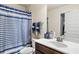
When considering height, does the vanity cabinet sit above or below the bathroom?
below

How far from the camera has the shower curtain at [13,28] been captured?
4.82 feet

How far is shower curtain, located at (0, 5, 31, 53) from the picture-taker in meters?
1.47

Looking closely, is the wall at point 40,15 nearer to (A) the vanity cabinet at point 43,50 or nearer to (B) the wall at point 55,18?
(B) the wall at point 55,18

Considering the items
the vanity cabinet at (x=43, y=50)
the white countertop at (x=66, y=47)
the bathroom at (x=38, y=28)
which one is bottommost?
the vanity cabinet at (x=43, y=50)

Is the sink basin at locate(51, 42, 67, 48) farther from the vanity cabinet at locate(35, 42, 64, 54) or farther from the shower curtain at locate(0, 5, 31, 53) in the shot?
the shower curtain at locate(0, 5, 31, 53)

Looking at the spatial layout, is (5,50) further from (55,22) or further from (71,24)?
(71,24)

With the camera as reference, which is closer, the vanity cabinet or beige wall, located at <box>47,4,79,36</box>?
the vanity cabinet

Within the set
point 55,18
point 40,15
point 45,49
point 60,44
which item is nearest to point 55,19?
point 55,18

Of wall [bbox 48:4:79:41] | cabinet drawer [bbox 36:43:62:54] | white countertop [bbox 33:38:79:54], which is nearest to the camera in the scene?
white countertop [bbox 33:38:79:54]

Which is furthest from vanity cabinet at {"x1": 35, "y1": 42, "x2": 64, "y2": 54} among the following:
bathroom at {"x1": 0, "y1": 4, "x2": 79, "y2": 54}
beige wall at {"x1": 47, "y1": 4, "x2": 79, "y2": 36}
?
beige wall at {"x1": 47, "y1": 4, "x2": 79, "y2": 36}

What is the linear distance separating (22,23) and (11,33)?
0.25 meters

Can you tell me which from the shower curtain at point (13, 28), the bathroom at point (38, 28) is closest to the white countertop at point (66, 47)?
the bathroom at point (38, 28)

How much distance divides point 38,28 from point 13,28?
16.4 inches

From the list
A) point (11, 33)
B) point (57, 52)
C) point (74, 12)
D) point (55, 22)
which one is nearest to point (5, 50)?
point (11, 33)
